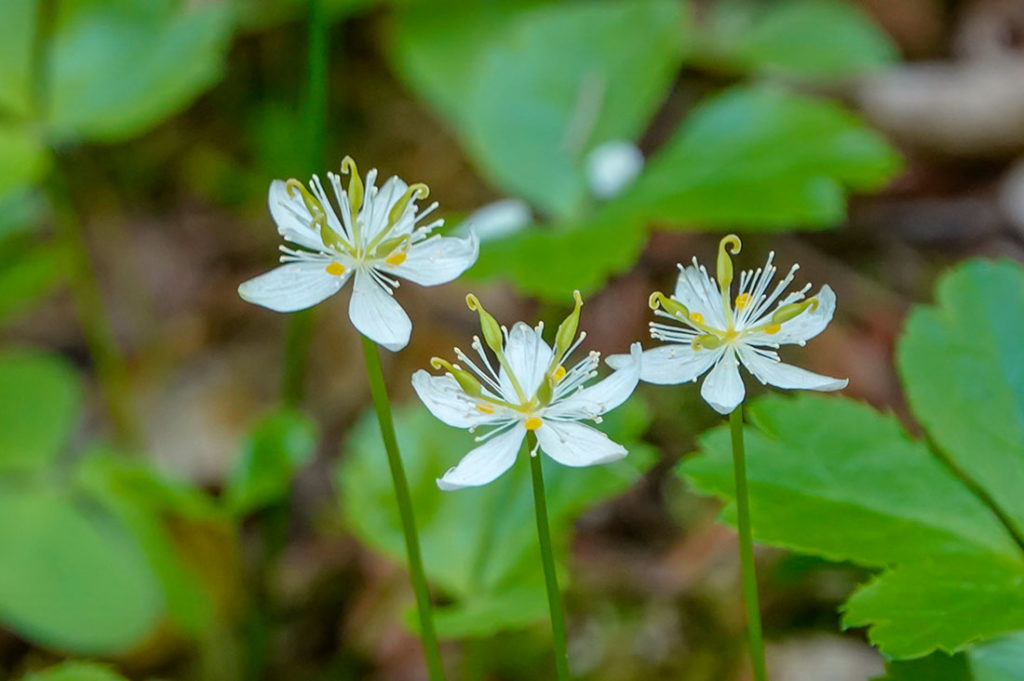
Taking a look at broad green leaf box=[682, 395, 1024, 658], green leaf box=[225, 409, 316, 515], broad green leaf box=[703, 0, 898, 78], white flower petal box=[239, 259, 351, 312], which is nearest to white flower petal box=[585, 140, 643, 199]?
green leaf box=[225, 409, 316, 515]

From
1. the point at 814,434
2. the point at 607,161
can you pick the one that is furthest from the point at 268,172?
the point at 814,434

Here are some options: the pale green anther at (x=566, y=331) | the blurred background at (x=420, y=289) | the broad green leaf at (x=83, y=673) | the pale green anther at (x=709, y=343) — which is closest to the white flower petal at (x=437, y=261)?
the pale green anther at (x=566, y=331)

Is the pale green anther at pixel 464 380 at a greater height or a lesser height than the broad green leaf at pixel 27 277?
lesser

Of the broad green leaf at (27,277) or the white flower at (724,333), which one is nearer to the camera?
the white flower at (724,333)

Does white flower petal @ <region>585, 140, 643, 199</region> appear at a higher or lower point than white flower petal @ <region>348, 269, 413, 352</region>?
higher

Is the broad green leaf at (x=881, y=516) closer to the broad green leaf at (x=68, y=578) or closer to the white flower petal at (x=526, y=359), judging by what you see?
the white flower petal at (x=526, y=359)

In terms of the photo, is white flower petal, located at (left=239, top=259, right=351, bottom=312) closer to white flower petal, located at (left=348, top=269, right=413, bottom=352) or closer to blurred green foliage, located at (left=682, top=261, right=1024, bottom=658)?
white flower petal, located at (left=348, top=269, right=413, bottom=352)

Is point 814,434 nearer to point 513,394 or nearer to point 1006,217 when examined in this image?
point 513,394
